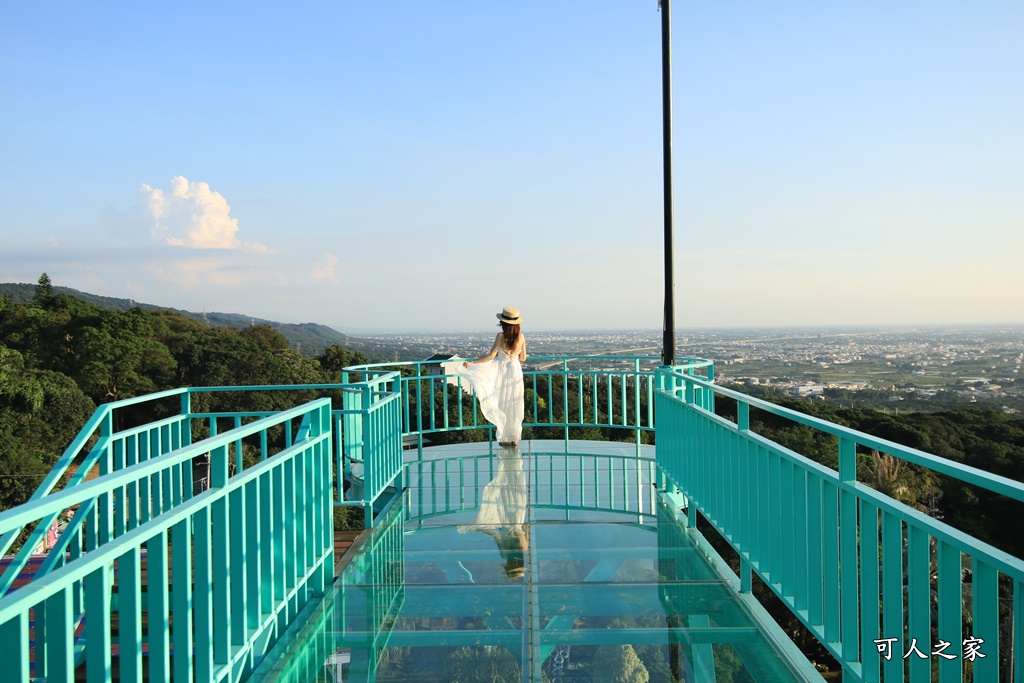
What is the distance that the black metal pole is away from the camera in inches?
274

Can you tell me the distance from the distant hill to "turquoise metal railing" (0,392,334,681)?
5480 centimetres

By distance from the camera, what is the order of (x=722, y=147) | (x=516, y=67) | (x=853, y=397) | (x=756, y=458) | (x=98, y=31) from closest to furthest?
(x=756, y=458), (x=516, y=67), (x=722, y=147), (x=853, y=397), (x=98, y=31)

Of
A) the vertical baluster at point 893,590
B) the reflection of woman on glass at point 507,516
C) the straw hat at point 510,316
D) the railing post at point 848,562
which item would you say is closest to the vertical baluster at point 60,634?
the vertical baluster at point 893,590

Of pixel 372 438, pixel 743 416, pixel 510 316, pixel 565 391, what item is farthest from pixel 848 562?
pixel 565 391

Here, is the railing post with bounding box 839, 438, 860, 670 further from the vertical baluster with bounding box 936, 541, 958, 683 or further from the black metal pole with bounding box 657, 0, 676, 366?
the black metal pole with bounding box 657, 0, 676, 366

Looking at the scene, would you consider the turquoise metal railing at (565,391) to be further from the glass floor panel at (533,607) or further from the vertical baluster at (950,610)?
the vertical baluster at (950,610)

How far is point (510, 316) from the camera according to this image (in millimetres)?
8719

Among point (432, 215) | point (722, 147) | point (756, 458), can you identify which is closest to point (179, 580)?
point (756, 458)

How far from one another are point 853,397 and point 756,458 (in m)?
25.2

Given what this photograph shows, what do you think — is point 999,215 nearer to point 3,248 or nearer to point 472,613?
point 472,613

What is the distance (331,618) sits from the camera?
13.1 ft

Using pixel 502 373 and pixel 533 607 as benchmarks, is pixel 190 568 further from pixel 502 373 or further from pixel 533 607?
pixel 502 373

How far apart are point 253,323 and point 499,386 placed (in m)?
83.4

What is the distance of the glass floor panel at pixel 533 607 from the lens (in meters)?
3.34
